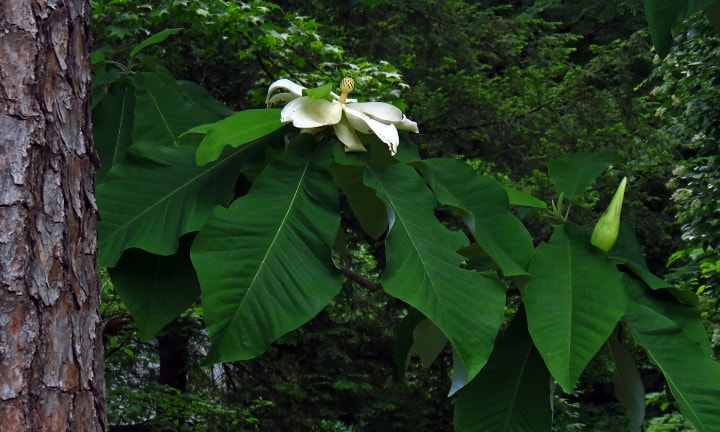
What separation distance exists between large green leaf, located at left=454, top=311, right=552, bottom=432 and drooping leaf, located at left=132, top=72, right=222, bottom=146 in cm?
55

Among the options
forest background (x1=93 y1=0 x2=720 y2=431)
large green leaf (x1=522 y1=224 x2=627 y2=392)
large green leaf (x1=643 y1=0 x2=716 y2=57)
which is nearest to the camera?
large green leaf (x1=643 y1=0 x2=716 y2=57)

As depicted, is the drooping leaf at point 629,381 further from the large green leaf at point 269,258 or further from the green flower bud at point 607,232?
the large green leaf at point 269,258

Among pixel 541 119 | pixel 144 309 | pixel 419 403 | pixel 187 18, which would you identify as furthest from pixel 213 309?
pixel 541 119

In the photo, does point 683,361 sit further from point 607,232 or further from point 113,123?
point 113,123

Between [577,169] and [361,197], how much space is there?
34 cm

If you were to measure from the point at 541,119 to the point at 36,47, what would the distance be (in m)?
6.57

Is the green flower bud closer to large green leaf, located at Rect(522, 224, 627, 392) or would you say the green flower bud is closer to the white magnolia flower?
large green leaf, located at Rect(522, 224, 627, 392)

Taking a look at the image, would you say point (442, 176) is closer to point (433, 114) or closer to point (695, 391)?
point (695, 391)

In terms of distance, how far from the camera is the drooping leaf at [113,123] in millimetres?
1273

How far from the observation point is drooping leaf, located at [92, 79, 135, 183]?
127 centimetres

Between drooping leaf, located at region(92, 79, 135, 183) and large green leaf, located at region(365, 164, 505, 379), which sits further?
drooping leaf, located at region(92, 79, 135, 183)

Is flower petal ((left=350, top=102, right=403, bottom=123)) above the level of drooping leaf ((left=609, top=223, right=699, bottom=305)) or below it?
above

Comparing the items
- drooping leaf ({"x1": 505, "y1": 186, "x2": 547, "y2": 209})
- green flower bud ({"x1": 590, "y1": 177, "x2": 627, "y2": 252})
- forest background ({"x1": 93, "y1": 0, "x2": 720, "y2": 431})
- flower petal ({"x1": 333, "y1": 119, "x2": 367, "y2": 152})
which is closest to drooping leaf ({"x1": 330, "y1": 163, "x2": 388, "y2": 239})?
flower petal ({"x1": 333, "y1": 119, "x2": 367, "y2": 152})

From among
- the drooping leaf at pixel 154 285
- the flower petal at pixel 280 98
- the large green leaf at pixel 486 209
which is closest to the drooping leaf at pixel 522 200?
the large green leaf at pixel 486 209
